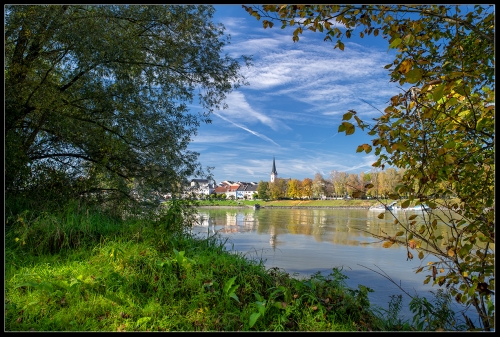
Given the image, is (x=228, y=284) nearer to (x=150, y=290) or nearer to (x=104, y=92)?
(x=150, y=290)

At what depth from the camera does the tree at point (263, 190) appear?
133ft

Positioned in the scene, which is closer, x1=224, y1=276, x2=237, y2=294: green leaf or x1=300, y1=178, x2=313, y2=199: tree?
x1=224, y1=276, x2=237, y2=294: green leaf

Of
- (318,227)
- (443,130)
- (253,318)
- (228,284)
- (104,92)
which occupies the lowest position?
(318,227)

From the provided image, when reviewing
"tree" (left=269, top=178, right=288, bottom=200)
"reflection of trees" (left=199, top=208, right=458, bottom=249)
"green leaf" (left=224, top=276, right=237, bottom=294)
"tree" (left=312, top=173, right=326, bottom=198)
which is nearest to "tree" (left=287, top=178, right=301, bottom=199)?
"tree" (left=269, top=178, right=288, bottom=200)

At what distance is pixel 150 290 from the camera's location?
10.5ft

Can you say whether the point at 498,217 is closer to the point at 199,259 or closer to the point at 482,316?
the point at 482,316

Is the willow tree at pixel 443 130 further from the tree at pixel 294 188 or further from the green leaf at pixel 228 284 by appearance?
the tree at pixel 294 188

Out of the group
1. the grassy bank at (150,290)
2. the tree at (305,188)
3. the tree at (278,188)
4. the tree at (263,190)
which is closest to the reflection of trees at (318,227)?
the grassy bank at (150,290)

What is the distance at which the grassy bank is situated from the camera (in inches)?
110

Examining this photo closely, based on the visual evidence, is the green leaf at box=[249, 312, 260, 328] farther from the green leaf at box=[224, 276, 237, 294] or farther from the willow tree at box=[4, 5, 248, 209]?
the willow tree at box=[4, 5, 248, 209]

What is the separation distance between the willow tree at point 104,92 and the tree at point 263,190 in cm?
3290

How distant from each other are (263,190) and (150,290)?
126 feet

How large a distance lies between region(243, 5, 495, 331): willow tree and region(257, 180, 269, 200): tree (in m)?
36.8

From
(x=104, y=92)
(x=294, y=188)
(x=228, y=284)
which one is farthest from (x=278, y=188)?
(x=228, y=284)
